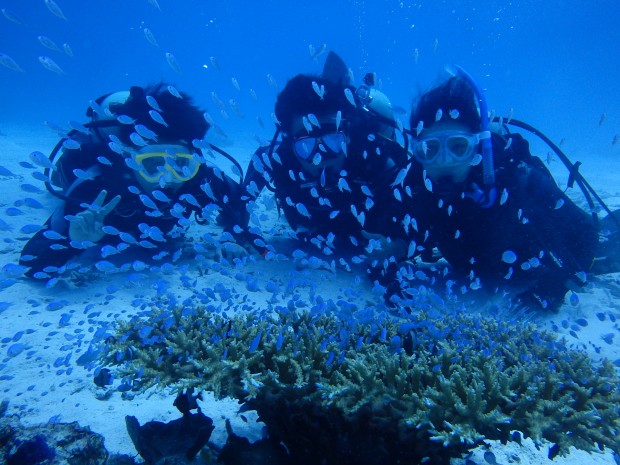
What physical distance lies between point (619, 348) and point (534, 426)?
4043 millimetres

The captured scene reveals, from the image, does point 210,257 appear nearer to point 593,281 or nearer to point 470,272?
point 470,272

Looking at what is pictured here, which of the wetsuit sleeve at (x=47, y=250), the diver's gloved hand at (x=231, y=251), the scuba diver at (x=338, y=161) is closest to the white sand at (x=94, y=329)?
the wetsuit sleeve at (x=47, y=250)

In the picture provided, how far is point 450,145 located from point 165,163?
4.71 metres

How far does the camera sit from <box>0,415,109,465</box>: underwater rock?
224cm

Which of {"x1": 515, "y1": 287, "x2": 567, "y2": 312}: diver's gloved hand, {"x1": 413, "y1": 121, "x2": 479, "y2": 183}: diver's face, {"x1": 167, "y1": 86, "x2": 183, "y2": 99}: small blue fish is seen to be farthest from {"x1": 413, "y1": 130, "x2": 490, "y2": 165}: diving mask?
{"x1": 167, "y1": 86, "x2": 183, "y2": 99}: small blue fish

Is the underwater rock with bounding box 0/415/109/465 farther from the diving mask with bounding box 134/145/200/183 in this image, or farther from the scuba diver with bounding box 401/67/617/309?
the scuba diver with bounding box 401/67/617/309

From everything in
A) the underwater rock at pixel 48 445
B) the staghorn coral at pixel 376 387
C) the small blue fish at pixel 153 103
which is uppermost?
the small blue fish at pixel 153 103

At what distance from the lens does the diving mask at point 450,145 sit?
5.43 metres

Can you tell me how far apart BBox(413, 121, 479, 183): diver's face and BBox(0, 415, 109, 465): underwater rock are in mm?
5355

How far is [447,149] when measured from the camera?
18.1ft

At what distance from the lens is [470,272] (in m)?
6.47

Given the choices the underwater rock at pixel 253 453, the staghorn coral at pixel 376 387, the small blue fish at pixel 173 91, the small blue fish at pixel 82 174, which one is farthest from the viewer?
the small blue fish at pixel 173 91

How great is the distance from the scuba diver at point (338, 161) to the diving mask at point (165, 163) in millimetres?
1307

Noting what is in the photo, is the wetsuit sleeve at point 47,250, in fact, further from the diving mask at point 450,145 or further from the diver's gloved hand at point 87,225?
the diving mask at point 450,145
